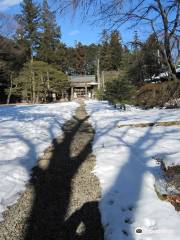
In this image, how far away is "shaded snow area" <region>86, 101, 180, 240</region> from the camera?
3910 millimetres

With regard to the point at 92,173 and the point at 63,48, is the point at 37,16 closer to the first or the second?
the point at 63,48

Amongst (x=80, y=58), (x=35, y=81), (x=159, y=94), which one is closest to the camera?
(x=159, y=94)

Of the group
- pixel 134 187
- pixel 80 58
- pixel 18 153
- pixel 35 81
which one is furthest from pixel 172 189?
pixel 80 58

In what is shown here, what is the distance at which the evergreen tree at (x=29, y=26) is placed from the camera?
173 ft

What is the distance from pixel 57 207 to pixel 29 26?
51205 mm

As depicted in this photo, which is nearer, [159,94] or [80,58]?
[159,94]

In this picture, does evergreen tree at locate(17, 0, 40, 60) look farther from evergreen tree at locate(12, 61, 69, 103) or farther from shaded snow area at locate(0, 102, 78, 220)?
shaded snow area at locate(0, 102, 78, 220)

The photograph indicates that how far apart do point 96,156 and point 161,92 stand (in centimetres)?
1551

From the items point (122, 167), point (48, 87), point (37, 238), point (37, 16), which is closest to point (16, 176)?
point (122, 167)

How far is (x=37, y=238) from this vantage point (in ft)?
12.9

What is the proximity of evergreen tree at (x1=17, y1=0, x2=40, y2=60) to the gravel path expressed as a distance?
156ft

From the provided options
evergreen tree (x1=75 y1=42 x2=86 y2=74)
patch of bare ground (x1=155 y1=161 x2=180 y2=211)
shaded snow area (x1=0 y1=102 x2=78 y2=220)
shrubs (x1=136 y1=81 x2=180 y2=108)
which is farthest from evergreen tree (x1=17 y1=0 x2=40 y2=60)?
patch of bare ground (x1=155 y1=161 x2=180 y2=211)

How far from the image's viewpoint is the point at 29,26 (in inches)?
2089

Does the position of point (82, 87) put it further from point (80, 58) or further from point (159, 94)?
point (159, 94)
